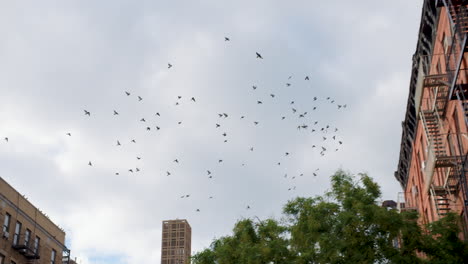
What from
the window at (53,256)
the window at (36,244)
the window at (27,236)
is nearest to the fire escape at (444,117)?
the window at (27,236)

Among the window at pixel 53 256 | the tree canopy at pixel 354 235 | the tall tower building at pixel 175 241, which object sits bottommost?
the tree canopy at pixel 354 235

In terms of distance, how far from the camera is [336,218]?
85.1 feet

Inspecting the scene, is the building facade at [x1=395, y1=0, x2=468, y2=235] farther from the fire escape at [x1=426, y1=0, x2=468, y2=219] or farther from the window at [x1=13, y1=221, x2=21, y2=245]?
the window at [x1=13, y1=221, x2=21, y2=245]

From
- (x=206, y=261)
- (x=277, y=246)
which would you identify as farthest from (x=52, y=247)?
(x=277, y=246)

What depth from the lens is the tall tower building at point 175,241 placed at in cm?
14812

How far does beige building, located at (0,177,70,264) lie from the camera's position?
146 ft

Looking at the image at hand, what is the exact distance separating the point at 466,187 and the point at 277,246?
27.0 ft

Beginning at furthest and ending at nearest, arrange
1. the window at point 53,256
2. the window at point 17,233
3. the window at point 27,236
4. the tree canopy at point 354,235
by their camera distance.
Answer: the window at point 53,256 < the window at point 27,236 < the window at point 17,233 < the tree canopy at point 354,235

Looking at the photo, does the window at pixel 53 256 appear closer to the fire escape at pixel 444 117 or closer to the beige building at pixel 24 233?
the beige building at pixel 24 233

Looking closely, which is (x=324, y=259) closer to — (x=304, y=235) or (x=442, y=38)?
(x=304, y=235)

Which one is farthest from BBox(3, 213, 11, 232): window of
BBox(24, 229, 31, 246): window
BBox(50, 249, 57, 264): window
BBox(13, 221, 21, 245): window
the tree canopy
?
the tree canopy

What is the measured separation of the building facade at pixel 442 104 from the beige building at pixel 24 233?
28265 millimetres

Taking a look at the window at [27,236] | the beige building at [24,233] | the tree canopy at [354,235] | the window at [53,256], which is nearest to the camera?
the tree canopy at [354,235]

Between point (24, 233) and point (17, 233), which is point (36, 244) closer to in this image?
point (24, 233)
